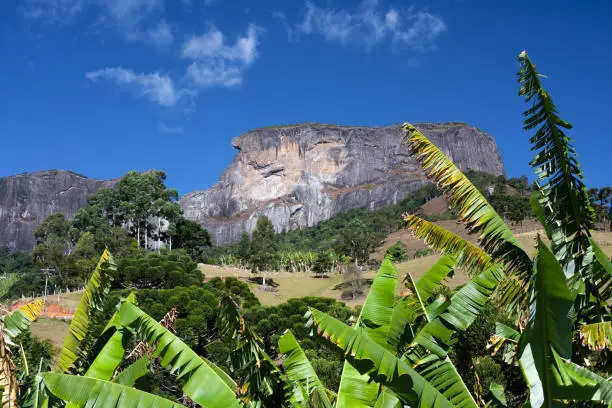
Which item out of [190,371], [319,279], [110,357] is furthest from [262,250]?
[190,371]

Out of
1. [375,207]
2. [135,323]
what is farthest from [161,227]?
[375,207]

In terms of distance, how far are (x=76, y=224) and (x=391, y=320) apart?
64292 millimetres

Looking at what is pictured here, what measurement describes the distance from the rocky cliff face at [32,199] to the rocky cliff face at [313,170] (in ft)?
96.8

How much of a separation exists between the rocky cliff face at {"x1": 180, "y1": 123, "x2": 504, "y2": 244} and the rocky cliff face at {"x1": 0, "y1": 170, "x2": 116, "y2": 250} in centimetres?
2951

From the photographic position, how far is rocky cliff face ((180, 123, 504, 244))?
154m

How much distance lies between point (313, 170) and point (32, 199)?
251ft

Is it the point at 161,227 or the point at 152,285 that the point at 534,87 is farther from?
the point at 161,227

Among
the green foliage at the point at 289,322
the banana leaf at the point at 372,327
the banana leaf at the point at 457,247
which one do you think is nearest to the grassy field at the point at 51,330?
the green foliage at the point at 289,322

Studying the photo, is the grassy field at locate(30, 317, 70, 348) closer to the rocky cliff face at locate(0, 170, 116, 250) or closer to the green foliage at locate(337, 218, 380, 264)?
the green foliage at locate(337, 218, 380, 264)

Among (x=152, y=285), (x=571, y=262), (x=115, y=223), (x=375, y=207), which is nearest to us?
(x=571, y=262)

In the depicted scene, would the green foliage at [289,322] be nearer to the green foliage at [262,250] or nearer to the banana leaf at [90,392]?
the banana leaf at [90,392]

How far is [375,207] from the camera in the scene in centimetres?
14788

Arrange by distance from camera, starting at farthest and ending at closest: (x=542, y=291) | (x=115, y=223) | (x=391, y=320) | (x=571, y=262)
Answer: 1. (x=115, y=223)
2. (x=571, y=262)
3. (x=391, y=320)
4. (x=542, y=291)

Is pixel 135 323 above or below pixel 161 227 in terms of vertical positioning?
below
